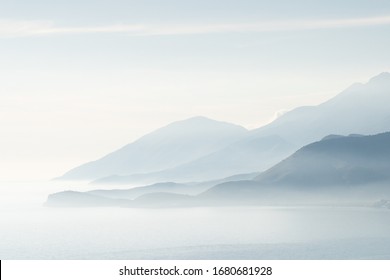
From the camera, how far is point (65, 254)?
180 m

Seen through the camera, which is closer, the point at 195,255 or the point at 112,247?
the point at 195,255
